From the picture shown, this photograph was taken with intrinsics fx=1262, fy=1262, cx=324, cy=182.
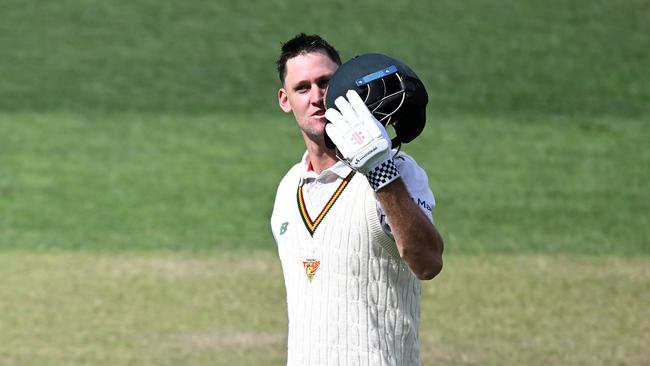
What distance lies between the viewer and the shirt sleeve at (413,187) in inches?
168

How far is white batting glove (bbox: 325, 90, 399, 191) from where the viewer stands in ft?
13.0

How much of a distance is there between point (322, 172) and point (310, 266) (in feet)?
1.21

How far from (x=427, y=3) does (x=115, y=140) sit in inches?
319

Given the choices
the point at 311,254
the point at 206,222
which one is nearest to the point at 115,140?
the point at 206,222

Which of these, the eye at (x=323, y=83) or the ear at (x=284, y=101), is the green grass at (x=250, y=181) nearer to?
the ear at (x=284, y=101)

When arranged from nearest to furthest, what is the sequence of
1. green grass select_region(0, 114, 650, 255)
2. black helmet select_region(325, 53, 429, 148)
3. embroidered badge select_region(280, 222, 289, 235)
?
black helmet select_region(325, 53, 429, 148) → embroidered badge select_region(280, 222, 289, 235) → green grass select_region(0, 114, 650, 255)

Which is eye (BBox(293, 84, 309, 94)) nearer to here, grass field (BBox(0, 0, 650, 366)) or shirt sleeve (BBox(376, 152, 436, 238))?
shirt sleeve (BBox(376, 152, 436, 238))

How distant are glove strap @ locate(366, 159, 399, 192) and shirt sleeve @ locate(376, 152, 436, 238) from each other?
201 mm

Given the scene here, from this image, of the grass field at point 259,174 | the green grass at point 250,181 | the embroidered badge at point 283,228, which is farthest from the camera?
the green grass at point 250,181

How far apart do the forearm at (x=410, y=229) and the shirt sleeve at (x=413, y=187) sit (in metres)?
0.12

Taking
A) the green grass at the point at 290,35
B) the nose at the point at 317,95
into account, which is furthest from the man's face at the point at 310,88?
the green grass at the point at 290,35

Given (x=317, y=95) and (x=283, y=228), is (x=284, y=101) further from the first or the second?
(x=283, y=228)

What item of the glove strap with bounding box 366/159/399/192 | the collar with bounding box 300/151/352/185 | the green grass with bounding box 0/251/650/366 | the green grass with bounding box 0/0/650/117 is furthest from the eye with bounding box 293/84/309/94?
the green grass with bounding box 0/0/650/117

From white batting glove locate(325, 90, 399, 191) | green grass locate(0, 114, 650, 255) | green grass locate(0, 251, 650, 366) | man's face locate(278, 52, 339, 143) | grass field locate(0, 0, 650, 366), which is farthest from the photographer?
green grass locate(0, 114, 650, 255)
